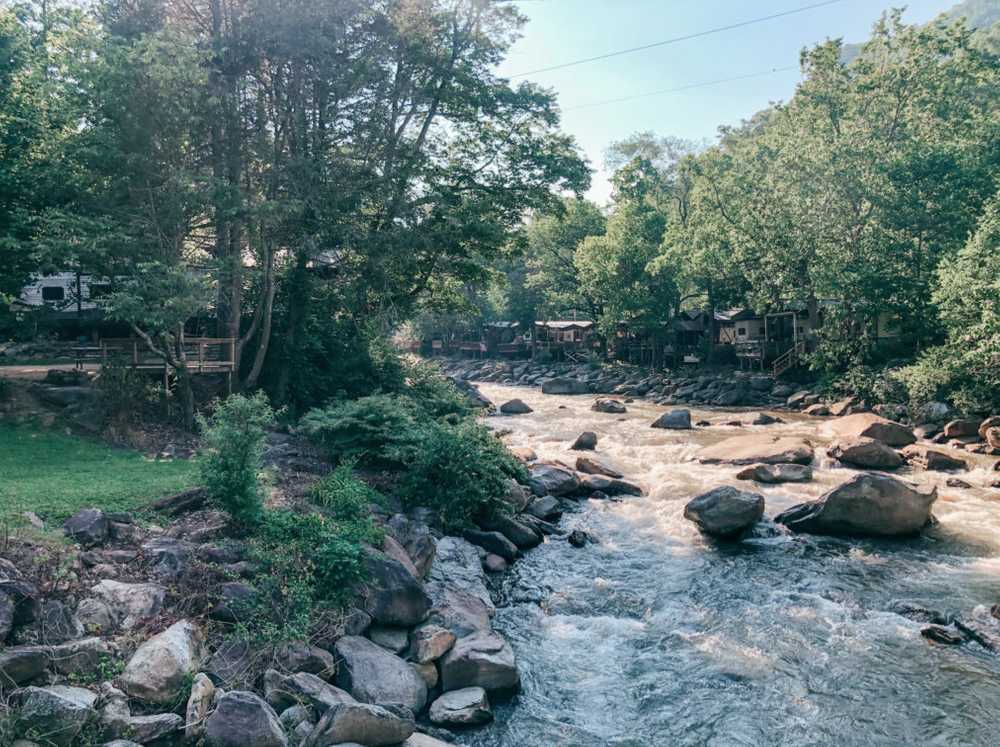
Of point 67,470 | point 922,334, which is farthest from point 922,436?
point 67,470

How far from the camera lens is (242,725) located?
18.7 ft

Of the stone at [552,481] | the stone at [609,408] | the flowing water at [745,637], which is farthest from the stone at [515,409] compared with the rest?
the flowing water at [745,637]

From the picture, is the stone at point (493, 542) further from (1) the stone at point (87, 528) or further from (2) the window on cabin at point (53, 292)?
(2) the window on cabin at point (53, 292)

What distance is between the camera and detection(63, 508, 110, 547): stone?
7.84m

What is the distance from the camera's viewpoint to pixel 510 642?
8.88 m

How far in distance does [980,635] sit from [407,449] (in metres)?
9.42

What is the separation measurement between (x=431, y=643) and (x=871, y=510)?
9.14 meters

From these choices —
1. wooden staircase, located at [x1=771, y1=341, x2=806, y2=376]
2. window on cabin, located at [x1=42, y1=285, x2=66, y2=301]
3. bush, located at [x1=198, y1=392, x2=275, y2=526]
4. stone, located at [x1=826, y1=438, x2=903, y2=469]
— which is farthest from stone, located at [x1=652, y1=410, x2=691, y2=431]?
window on cabin, located at [x1=42, y1=285, x2=66, y2=301]

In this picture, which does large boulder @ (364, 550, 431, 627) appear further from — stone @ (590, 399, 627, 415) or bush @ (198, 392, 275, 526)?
stone @ (590, 399, 627, 415)

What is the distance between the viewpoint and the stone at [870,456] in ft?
58.4

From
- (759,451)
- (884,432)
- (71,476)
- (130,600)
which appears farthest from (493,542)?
(884,432)

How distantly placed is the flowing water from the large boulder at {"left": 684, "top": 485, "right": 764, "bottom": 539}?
306 millimetres

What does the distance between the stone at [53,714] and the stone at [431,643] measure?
129 inches

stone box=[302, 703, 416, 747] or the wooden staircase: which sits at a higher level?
the wooden staircase
